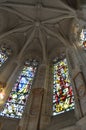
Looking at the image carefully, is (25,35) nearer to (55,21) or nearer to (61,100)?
(55,21)

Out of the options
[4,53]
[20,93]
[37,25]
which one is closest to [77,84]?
[20,93]

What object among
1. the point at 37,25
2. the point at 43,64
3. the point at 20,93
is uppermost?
the point at 37,25

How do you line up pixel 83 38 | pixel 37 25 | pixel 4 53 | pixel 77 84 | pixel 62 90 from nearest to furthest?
pixel 77 84
pixel 62 90
pixel 83 38
pixel 4 53
pixel 37 25

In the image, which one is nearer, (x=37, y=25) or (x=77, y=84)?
(x=77, y=84)

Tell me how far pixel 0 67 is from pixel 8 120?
3.77 m

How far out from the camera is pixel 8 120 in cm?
986

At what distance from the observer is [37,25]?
47.2 feet

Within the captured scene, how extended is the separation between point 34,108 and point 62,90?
1.90 m

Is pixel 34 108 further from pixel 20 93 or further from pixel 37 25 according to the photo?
pixel 37 25

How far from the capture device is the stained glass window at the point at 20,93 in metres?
10.5

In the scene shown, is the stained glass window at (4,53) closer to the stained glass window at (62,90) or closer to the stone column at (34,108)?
the stone column at (34,108)

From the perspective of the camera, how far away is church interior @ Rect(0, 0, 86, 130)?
9586 millimetres

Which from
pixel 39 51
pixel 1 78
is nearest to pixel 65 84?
pixel 1 78

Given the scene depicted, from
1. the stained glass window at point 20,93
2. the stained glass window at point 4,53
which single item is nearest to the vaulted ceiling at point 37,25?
the stained glass window at point 4,53
